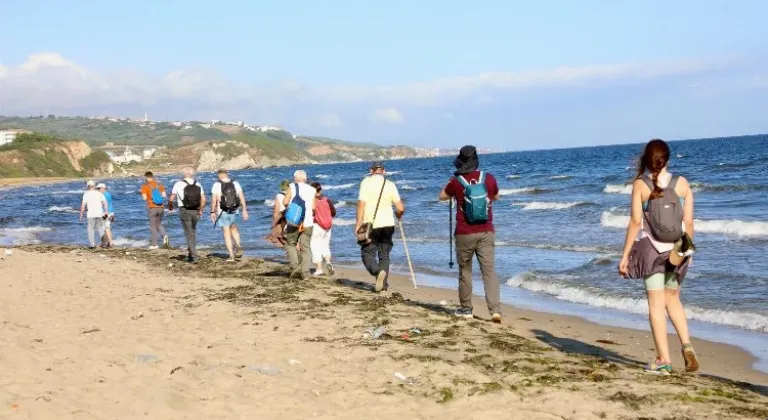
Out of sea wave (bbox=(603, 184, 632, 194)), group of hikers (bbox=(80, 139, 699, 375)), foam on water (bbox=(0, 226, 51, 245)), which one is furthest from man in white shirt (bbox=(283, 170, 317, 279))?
sea wave (bbox=(603, 184, 632, 194))

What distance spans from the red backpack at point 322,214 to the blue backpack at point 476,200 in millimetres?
4831

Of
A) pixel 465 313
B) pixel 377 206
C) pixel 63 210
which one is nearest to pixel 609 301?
pixel 465 313

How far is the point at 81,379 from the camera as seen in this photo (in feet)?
18.0

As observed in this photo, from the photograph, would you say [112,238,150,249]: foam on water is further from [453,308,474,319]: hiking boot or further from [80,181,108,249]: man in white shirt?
[453,308,474,319]: hiking boot

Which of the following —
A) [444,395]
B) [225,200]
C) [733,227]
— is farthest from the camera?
[733,227]

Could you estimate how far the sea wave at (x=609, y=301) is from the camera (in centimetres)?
825

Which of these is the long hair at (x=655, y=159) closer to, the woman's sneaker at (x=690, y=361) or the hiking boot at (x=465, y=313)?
the woman's sneaker at (x=690, y=361)

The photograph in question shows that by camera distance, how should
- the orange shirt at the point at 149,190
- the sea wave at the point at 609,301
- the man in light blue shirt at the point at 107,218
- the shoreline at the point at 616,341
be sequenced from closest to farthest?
the shoreline at the point at 616,341 → the sea wave at the point at 609,301 → the orange shirt at the point at 149,190 → the man in light blue shirt at the point at 107,218

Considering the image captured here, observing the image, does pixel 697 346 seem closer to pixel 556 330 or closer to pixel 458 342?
pixel 556 330

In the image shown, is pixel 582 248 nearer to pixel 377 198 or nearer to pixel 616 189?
pixel 377 198

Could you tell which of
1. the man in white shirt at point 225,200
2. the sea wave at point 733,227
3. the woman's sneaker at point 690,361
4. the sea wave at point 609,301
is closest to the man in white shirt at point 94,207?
the man in white shirt at point 225,200

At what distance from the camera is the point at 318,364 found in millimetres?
6156

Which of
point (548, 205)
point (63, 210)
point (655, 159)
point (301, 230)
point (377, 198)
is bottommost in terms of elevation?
point (63, 210)

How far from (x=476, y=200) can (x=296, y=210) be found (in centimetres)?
403
